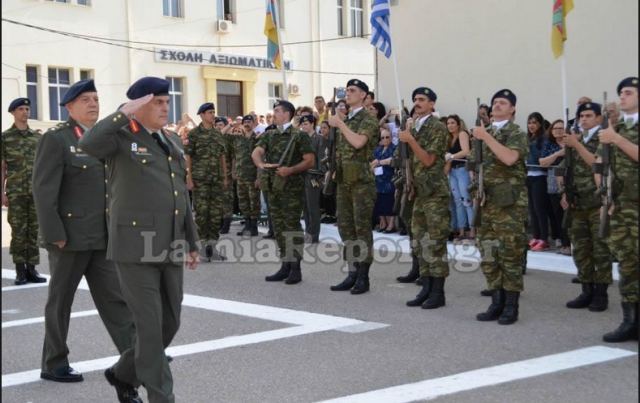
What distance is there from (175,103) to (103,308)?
24594mm

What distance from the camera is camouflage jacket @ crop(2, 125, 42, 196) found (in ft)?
31.6

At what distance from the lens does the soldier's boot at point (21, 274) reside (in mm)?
10055

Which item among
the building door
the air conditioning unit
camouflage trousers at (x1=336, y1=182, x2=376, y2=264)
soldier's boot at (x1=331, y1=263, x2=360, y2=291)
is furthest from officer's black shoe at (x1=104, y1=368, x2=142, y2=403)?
the air conditioning unit

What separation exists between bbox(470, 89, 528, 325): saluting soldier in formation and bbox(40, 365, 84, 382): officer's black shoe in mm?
3501

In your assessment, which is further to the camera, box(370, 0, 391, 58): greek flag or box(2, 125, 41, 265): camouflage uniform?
box(370, 0, 391, 58): greek flag

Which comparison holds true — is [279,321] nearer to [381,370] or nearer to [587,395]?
[381,370]

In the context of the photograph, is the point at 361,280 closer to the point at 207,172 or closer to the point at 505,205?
the point at 505,205

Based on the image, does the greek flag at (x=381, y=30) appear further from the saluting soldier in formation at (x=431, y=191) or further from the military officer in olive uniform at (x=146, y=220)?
the military officer in olive uniform at (x=146, y=220)

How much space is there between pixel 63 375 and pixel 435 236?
12.2ft

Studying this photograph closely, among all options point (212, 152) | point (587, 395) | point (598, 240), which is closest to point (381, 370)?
point (587, 395)

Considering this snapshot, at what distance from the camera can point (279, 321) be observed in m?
7.67

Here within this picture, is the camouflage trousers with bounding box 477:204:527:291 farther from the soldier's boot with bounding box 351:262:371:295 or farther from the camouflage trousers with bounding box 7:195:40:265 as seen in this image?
the camouflage trousers with bounding box 7:195:40:265

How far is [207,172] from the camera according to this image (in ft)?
38.1

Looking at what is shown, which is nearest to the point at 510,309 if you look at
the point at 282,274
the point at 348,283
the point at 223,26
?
the point at 348,283
